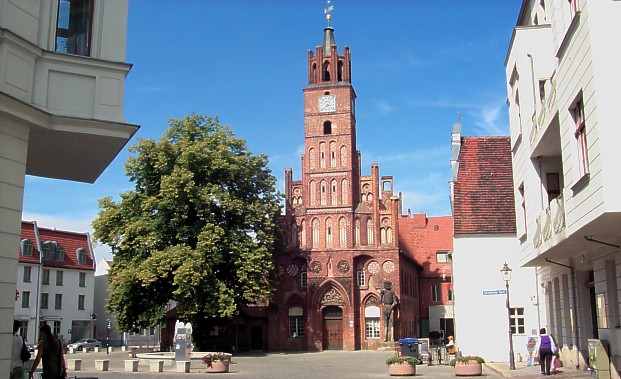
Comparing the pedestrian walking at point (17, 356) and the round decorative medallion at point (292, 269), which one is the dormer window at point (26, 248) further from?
the pedestrian walking at point (17, 356)

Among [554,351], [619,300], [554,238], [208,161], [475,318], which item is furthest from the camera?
[208,161]

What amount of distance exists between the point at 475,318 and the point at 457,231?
4069 mm

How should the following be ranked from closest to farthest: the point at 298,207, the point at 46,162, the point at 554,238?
the point at 46,162 → the point at 554,238 → the point at 298,207

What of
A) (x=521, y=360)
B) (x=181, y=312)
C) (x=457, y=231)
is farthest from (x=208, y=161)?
(x=521, y=360)

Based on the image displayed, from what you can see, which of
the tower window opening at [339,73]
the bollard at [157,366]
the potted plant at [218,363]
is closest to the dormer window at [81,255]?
the tower window opening at [339,73]

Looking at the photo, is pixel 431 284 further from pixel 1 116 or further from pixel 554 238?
pixel 1 116

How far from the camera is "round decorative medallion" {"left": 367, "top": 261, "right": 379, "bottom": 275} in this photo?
5578 centimetres

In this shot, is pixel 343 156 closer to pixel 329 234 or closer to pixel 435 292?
pixel 329 234

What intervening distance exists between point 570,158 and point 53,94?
1019 centimetres

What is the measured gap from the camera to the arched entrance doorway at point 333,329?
5500cm

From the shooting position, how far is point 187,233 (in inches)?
1695

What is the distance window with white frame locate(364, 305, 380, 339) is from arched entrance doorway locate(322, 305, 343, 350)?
6.65 feet

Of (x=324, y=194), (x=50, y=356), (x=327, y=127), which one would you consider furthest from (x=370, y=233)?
(x=50, y=356)

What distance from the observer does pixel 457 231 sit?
31781mm
